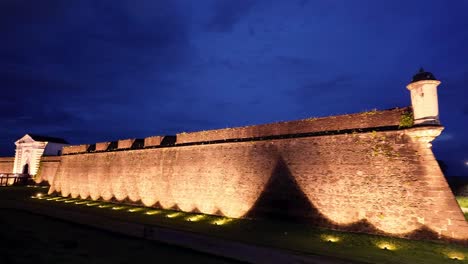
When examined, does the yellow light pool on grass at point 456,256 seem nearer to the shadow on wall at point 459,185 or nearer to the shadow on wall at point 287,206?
the shadow on wall at point 287,206

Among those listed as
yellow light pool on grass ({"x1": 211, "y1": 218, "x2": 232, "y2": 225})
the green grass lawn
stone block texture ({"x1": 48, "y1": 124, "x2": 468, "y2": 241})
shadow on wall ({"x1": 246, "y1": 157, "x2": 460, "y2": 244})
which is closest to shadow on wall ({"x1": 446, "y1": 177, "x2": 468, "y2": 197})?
stone block texture ({"x1": 48, "y1": 124, "x2": 468, "y2": 241})

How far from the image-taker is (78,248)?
33.9 feet

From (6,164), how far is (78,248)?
49.8 meters

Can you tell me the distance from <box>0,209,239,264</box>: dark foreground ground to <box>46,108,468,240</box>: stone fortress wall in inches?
190

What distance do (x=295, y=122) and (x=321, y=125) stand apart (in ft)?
4.20

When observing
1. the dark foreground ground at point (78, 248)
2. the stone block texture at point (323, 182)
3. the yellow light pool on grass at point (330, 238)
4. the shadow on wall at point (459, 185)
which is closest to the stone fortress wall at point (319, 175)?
the stone block texture at point (323, 182)

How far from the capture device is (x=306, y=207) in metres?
12.2

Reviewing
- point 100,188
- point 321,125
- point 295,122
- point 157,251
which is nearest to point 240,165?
point 295,122

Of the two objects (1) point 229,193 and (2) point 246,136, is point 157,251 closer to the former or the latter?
(1) point 229,193

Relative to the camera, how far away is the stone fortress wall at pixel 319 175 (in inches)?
380

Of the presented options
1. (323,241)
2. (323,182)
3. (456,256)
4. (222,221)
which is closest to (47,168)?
(222,221)

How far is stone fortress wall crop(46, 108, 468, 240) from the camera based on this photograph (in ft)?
31.7

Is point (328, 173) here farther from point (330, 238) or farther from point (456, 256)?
point (456, 256)

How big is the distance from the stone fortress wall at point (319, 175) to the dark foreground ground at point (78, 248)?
482 cm
